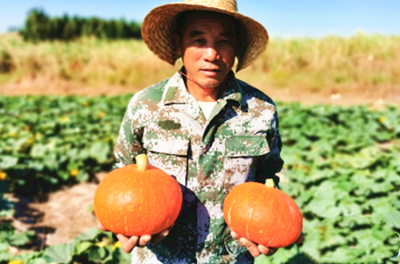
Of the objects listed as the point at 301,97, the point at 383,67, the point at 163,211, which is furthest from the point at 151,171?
the point at 383,67

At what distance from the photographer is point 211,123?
1.78 metres

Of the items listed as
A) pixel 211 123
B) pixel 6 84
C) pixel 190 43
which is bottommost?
pixel 6 84

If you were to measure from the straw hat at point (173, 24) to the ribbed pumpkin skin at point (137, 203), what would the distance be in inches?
34.3

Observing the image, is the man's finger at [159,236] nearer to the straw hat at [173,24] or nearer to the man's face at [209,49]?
the man's face at [209,49]

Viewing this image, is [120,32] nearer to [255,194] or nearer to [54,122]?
[54,122]

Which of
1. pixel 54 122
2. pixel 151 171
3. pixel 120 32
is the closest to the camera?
pixel 151 171

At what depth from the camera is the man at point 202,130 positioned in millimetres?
1752

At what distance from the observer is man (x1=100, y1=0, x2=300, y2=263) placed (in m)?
1.75

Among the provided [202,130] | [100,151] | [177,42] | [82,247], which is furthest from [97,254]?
[100,151]

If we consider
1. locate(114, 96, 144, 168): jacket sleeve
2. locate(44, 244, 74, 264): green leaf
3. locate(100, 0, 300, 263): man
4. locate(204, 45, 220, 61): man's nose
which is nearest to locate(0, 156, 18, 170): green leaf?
locate(44, 244, 74, 264): green leaf

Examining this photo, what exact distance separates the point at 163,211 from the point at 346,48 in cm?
1651

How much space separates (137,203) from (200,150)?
17.1 inches

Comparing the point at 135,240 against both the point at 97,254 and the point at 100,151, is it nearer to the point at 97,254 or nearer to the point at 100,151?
the point at 97,254

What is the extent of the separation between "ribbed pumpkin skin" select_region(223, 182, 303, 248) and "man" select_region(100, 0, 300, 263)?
0.62 ft
